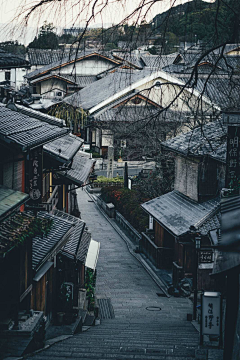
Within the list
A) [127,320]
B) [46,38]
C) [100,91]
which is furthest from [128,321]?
[100,91]

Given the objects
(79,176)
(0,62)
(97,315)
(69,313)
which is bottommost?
(97,315)

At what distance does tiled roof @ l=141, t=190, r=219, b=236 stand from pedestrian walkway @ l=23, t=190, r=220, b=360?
293cm

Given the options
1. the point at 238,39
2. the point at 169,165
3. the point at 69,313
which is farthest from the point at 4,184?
the point at 169,165

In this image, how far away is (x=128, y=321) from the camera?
649 inches

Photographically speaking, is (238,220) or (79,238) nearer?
(238,220)

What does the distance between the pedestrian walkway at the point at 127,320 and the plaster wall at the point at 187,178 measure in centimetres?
443

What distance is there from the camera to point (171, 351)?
391 inches

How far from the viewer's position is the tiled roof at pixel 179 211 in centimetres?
1986

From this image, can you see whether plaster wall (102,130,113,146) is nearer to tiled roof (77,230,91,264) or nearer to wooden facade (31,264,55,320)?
tiled roof (77,230,91,264)

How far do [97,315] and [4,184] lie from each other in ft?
24.2

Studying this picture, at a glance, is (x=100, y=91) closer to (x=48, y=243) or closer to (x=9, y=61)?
(x=48, y=243)

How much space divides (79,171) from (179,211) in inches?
202

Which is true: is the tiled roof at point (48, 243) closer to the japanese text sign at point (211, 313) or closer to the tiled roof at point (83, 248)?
the tiled roof at point (83, 248)

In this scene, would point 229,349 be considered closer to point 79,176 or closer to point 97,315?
point 97,315
